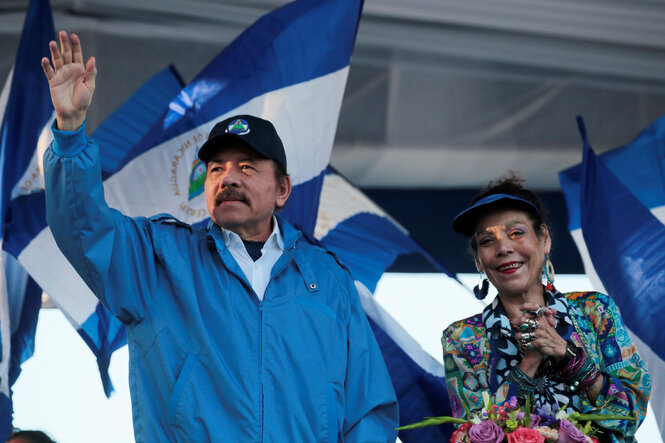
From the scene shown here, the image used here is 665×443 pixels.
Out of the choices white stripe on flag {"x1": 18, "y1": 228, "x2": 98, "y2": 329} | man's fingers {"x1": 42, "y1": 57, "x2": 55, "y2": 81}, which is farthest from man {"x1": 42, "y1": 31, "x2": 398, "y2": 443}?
white stripe on flag {"x1": 18, "y1": 228, "x2": 98, "y2": 329}

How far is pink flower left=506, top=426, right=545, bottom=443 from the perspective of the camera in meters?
1.93

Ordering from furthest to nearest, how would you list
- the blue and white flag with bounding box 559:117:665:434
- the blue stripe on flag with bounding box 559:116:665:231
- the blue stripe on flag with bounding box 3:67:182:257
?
the blue stripe on flag with bounding box 559:116:665:231
the blue stripe on flag with bounding box 3:67:182:257
the blue and white flag with bounding box 559:117:665:434

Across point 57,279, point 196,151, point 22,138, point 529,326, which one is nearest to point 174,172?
point 196,151

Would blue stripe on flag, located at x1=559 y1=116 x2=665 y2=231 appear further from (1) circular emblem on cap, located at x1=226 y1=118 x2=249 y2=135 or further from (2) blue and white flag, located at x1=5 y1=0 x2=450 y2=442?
(1) circular emblem on cap, located at x1=226 y1=118 x2=249 y2=135

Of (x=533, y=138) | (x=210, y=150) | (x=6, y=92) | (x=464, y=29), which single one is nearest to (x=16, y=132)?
(x=6, y=92)

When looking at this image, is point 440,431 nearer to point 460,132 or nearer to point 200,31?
point 460,132

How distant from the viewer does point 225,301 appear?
202 cm

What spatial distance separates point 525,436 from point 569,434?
11 centimetres

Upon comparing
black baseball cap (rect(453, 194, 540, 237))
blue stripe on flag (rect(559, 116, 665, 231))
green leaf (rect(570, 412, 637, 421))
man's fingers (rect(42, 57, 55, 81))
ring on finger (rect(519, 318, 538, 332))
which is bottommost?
green leaf (rect(570, 412, 637, 421))

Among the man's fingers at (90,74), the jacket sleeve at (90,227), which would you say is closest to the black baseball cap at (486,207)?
the jacket sleeve at (90,227)

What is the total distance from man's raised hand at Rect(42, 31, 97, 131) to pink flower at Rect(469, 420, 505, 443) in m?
1.04

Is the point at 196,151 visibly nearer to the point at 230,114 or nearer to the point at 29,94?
the point at 230,114

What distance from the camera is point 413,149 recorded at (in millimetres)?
4641

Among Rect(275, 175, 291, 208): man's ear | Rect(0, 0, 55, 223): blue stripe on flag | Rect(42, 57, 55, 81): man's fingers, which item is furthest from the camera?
Rect(0, 0, 55, 223): blue stripe on flag
